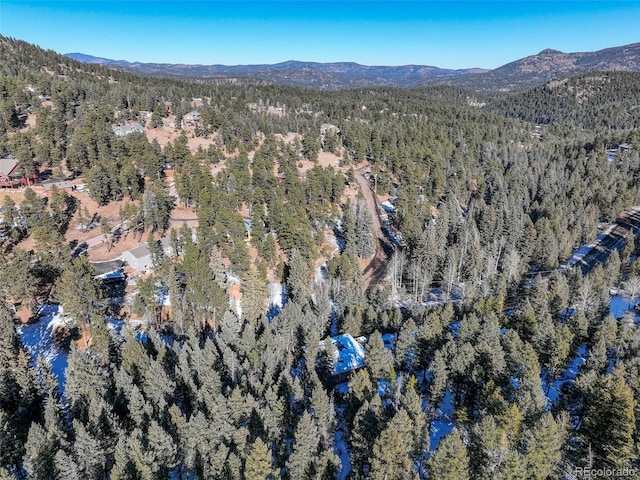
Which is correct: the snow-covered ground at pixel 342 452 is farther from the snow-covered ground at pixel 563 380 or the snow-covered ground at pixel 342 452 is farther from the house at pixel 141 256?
the house at pixel 141 256

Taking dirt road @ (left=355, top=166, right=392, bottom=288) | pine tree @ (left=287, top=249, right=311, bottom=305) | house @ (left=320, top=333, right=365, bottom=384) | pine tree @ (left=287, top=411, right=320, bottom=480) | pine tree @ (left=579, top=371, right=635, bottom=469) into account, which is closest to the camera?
pine tree @ (left=579, top=371, right=635, bottom=469)

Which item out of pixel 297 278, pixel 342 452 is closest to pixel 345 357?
pixel 342 452

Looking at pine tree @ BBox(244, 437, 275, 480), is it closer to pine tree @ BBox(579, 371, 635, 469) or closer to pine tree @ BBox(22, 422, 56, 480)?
pine tree @ BBox(22, 422, 56, 480)

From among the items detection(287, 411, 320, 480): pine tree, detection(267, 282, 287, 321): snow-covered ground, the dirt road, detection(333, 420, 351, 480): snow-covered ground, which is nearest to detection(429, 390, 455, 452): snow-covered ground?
detection(333, 420, 351, 480): snow-covered ground

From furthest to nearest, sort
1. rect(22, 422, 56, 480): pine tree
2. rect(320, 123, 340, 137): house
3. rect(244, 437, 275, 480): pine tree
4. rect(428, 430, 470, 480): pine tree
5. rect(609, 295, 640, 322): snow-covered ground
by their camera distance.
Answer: rect(320, 123, 340, 137): house < rect(609, 295, 640, 322): snow-covered ground < rect(22, 422, 56, 480): pine tree < rect(244, 437, 275, 480): pine tree < rect(428, 430, 470, 480): pine tree

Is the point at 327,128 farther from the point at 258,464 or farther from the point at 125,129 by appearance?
the point at 258,464

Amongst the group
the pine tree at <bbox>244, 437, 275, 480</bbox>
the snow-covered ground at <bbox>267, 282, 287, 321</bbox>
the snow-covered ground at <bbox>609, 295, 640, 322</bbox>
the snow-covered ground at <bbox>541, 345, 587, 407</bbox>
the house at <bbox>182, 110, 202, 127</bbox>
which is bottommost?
the snow-covered ground at <bbox>267, 282, 287, 321</bbox>
